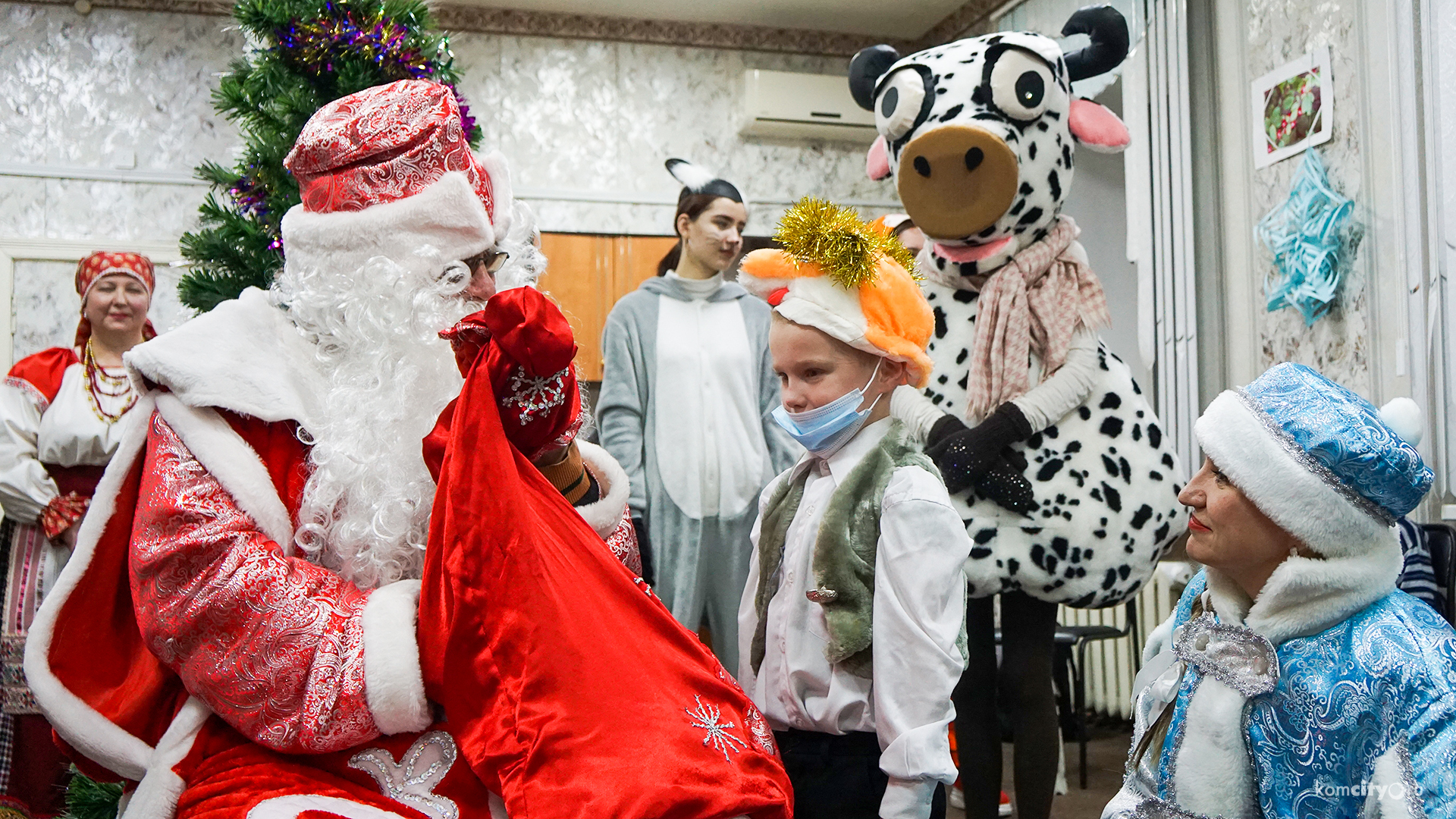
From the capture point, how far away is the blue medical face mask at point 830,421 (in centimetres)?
171

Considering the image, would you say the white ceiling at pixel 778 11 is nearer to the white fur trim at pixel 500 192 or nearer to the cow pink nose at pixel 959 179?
the cow pink nose at pixel 959 179

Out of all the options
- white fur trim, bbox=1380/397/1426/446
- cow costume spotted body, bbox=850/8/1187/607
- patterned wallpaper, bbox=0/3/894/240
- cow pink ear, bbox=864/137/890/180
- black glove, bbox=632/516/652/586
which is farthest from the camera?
patterned wallpaper, bbox=0/3/894/240

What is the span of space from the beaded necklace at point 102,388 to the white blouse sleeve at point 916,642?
2.47 meters

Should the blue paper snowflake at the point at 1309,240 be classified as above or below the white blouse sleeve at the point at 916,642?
above

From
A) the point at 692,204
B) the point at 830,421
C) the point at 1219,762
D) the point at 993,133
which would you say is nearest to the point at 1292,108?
the point at 993,133

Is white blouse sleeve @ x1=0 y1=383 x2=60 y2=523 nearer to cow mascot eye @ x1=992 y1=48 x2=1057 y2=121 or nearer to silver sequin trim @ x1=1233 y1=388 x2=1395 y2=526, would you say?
cow mascot eye @ x1=992 y1=48 x2=1057 y2=121

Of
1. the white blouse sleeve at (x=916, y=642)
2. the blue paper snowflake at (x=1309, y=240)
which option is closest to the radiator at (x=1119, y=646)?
the blue paper snowflake at (x=1309, y=240)

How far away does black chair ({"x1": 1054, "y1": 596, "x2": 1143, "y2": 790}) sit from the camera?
3867mm

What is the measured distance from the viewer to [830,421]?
5.61 ft

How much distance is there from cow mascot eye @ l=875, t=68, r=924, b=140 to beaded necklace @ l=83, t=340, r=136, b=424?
2226 millimetres

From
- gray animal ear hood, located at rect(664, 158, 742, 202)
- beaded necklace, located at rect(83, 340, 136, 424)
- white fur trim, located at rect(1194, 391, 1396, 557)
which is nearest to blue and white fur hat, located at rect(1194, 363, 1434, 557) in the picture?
white fur trim, located at rect(1194, 391, 1396, 557)

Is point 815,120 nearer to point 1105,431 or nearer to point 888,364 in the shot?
point 1105,431

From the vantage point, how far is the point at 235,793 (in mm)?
1213

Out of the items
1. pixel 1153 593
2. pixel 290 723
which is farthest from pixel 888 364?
pixel 1153 593
